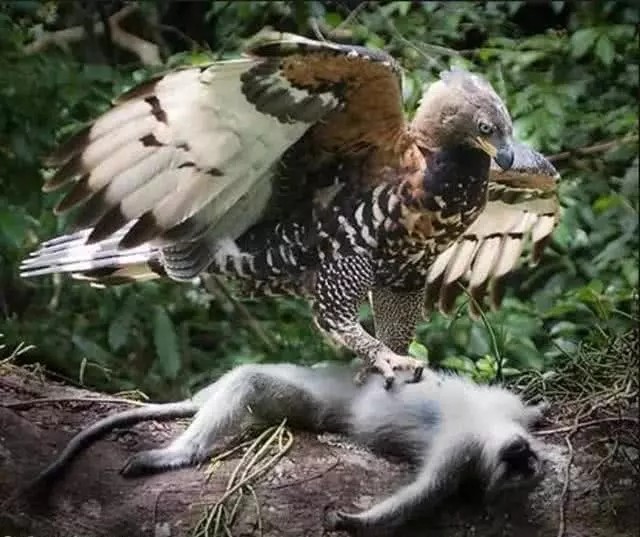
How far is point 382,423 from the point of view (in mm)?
1621

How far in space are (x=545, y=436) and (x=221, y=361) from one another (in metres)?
1.37

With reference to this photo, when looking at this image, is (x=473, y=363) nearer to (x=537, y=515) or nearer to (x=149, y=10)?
(x=537, y=515)

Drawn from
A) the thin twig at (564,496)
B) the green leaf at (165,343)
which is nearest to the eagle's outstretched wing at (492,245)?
the thin twig at (564,496)

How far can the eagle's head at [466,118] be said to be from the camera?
1679 millimetres

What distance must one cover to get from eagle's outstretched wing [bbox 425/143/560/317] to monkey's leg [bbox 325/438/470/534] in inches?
19.9

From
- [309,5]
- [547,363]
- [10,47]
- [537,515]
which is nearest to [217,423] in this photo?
[537,515]

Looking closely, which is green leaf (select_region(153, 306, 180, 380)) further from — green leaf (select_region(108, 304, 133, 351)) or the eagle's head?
the eagle's head

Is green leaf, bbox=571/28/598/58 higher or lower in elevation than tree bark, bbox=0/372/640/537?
lower

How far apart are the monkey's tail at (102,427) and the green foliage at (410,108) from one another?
1.84 feet

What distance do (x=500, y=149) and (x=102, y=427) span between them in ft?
1.90

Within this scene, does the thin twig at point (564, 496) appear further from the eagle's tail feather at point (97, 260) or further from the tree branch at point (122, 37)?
the tree branch at point (122, 37)

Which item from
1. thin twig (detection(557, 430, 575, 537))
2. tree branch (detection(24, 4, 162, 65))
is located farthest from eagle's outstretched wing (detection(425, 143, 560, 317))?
tree branch (detection(24, 4, 162, 65))

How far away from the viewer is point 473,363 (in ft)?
7.53

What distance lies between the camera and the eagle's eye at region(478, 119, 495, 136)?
1680 mm
